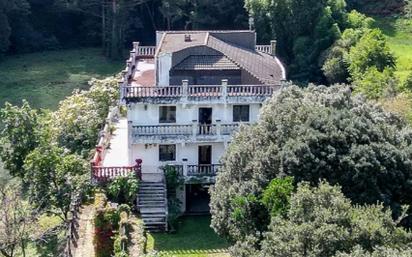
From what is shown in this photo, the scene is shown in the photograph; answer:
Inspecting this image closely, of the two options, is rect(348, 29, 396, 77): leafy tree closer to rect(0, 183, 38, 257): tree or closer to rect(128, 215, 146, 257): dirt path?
rect(128, 215, 146, 257): dirt path

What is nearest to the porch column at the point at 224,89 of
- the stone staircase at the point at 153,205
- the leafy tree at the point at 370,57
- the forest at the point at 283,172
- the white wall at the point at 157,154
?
the white wall at the point at 157,154

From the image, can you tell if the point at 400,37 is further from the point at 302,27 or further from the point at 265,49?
the point at 265,49

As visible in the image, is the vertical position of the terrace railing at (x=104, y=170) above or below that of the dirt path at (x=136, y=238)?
above

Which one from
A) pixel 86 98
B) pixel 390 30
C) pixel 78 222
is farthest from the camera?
pixel 390 30

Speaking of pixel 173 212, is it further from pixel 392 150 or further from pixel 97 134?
pixel 392 150

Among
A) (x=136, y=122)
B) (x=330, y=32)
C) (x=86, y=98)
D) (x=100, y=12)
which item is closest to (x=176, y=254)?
(x=136, y=122)

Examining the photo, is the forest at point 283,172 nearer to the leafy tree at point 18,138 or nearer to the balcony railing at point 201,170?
the leafy tree at point 18,138

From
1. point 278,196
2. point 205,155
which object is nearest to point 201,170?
point 205,155
